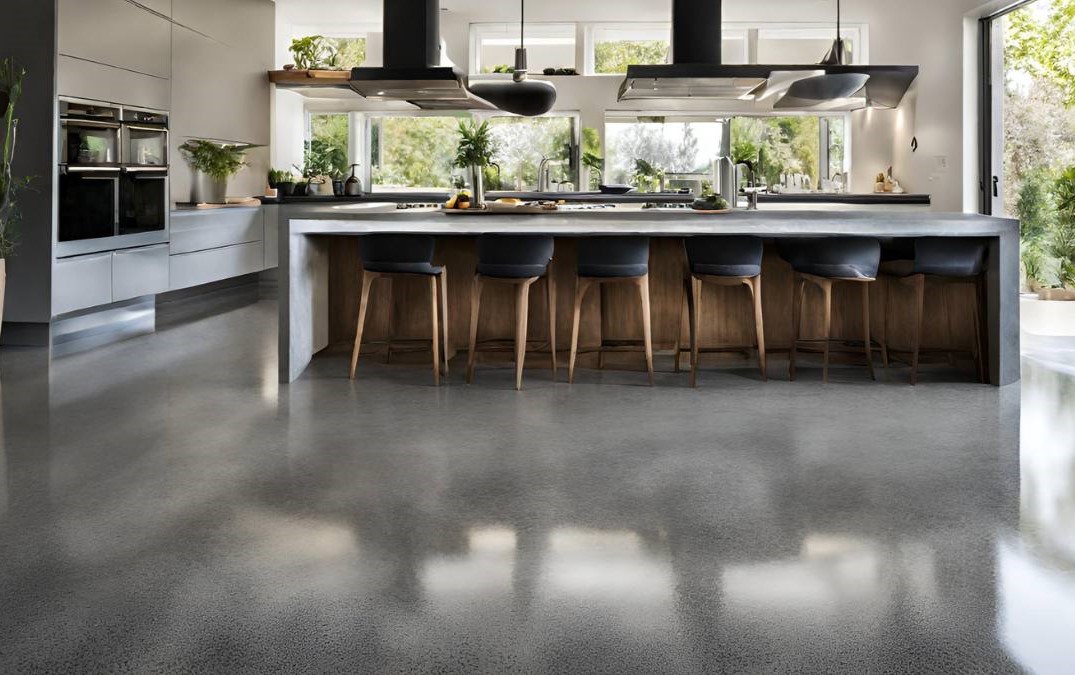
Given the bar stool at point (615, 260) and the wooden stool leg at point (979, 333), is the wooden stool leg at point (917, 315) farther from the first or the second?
the bar stool at point (615, 260)

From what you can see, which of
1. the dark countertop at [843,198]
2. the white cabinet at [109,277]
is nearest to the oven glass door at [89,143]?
the white cabinet at [109,277]

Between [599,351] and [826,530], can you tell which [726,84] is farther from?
[826,530]

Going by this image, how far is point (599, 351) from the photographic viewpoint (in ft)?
19.0

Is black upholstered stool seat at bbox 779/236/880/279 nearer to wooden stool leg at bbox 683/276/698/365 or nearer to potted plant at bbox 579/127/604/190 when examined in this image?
wooden stool leg at bbox 683/276/698/365

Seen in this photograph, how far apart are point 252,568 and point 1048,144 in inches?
265

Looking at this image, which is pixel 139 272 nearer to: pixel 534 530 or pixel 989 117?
pixel 534 530

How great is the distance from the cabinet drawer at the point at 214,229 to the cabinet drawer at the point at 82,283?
1103 millimetres

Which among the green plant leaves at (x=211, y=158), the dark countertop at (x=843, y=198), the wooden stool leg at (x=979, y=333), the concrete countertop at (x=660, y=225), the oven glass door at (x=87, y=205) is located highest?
the green plant leaves at (x=211, y=158)

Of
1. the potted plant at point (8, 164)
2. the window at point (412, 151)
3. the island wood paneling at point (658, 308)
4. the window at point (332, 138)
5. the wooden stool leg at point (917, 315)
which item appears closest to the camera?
the wooden stool leg at point (917, 315)

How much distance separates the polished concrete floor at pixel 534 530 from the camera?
84.6 inches

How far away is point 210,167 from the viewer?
855 cm

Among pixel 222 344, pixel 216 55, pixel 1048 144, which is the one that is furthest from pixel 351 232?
pixel 1048 144

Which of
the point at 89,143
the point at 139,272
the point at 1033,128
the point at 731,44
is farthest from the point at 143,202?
the point at 1033,128

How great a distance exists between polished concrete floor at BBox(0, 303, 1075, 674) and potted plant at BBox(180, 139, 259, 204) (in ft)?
12.8
